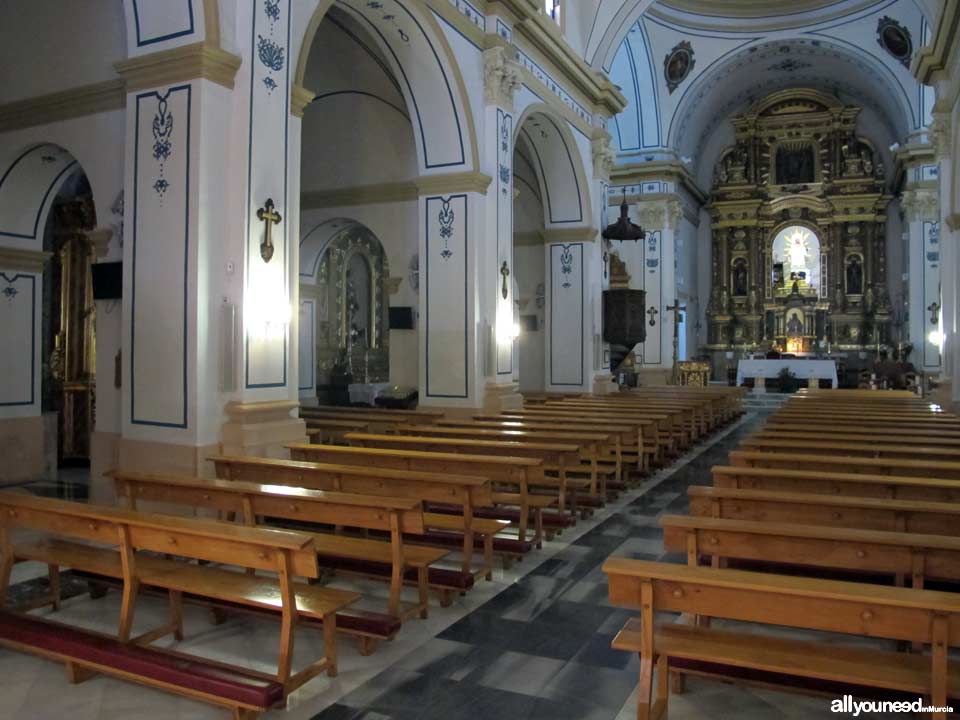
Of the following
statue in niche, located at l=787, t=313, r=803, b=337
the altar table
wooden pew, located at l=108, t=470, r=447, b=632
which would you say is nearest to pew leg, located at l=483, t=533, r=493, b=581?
wooden pew, located at l=108, t=470, r=447, b=632

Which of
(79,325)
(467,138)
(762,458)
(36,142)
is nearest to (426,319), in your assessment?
(467,138)

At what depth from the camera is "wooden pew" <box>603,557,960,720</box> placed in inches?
94.5

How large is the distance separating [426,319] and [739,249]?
18557 millimetres

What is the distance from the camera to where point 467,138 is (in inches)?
420

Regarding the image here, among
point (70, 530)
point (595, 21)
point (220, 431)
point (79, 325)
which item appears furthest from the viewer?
point (595, 21)

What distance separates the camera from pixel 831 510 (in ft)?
13.3

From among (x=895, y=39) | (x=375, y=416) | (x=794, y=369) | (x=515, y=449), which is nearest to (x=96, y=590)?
(x=515, y=449)

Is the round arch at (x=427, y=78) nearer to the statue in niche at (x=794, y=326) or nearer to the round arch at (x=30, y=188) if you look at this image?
the round arch at (x=30, y=188)

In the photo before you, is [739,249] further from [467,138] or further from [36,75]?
[36,75]

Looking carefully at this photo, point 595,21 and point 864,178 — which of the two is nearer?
point 595,21

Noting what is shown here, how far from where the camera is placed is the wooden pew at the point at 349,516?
382cm

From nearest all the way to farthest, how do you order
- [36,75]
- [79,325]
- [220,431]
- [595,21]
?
[220,431]
[36,75]
[79,325]
[595,21]

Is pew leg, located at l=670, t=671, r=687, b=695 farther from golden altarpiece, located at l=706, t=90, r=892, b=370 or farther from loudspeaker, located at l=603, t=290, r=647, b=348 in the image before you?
golden altarpiece, located at l=706, t=90, r=892, b=370

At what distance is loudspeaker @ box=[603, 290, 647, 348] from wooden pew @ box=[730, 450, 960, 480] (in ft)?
31.8
